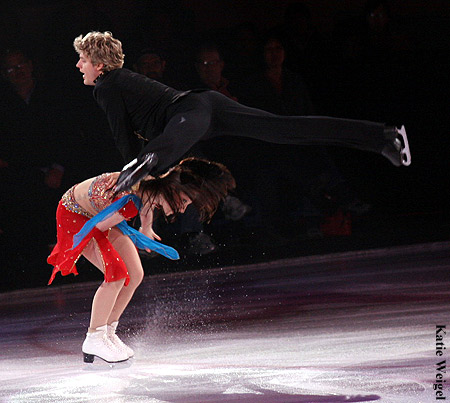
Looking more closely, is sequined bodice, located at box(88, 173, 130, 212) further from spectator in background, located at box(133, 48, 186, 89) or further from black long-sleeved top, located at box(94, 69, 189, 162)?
spectator in background, located at box(133, 48, 186, 89)

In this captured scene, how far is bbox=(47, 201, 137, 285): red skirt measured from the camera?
3.01m

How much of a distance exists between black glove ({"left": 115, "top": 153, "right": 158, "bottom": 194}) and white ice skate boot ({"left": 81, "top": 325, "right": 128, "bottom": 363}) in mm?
637

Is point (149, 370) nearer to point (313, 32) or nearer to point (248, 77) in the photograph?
point (248, 77)

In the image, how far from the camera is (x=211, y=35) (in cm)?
582

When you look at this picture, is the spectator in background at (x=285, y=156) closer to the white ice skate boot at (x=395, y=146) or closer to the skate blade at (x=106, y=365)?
the white ice skate boot at (x=395, y=146)

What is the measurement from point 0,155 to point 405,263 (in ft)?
9.73

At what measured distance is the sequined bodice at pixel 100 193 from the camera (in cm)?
297

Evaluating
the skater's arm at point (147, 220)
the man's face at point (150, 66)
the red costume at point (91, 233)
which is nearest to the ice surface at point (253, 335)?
the red costume at point (91, 233)

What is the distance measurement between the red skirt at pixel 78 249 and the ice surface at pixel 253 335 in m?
0.39

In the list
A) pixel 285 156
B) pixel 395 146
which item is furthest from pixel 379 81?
pixel 395 146

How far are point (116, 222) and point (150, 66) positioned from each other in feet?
9.28

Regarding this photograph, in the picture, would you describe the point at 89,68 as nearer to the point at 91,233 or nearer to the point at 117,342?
the point at 91,233

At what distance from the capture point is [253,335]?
3463 mm

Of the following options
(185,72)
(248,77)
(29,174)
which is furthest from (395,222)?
(29,174)
